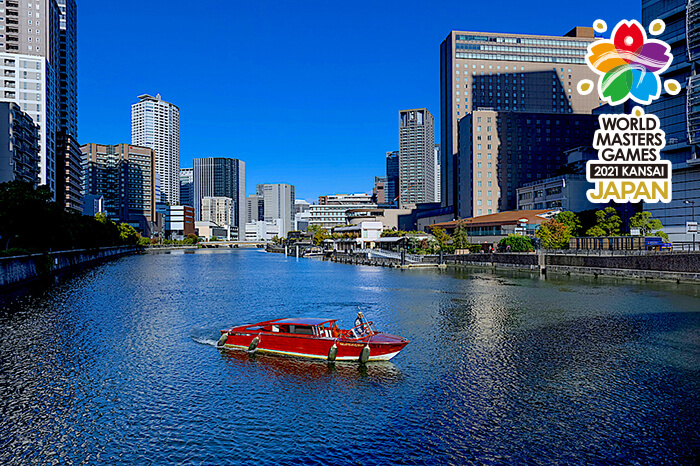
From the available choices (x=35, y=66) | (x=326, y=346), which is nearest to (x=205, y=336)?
(x=326, y=346)

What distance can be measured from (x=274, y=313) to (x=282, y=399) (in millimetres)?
29088

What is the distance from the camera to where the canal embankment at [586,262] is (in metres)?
79.5

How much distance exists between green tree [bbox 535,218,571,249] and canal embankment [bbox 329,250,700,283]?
1017cm

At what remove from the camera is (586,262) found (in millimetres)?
99000

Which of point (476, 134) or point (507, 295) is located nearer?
point (507, 295)

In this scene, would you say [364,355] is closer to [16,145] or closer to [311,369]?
[311,369]

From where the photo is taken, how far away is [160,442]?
73.3ft

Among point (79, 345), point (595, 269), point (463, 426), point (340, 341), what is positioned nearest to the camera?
point (463, 426)

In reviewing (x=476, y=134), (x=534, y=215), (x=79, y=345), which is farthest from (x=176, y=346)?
(x=476, y=134)

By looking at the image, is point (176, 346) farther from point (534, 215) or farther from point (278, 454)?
point (534, 215)

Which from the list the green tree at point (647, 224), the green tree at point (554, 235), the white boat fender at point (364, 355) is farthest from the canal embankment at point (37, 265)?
the green tree at point (647, 224)

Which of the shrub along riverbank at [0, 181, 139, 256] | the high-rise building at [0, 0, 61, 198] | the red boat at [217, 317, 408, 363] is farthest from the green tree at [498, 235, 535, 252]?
the high-rise building at [0, 0, 61, 198]

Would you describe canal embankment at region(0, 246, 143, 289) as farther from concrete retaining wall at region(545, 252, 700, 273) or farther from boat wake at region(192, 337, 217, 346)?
concrete retaining wall at region(545, 252, 700, 273)

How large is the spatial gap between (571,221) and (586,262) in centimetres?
3453
